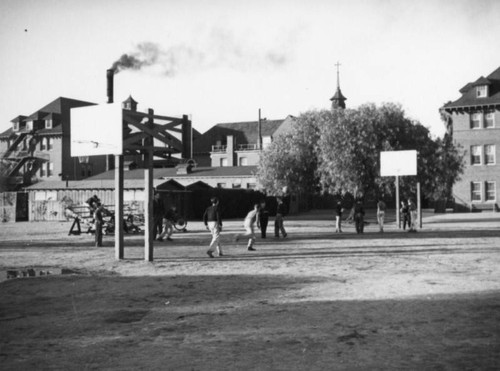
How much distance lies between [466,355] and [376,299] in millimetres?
3455

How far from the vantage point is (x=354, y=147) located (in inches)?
1475

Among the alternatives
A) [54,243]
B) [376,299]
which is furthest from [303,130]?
[376,299]

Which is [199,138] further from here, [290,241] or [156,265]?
[156,265]

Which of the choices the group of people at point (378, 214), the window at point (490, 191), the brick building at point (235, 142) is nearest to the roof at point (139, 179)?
the brick building at point (235, 142)

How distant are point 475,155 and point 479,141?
136cm

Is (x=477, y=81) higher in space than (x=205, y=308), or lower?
higher

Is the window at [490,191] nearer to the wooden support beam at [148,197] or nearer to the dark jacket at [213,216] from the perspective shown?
the dark jacket at [213,216]

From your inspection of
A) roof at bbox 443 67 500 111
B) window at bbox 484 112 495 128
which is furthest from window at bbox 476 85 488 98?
window at bbox 484 112 495 128

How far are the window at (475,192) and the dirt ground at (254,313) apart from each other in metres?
39.4

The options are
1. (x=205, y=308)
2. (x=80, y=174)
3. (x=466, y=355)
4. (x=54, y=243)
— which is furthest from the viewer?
(x=80, y=174)

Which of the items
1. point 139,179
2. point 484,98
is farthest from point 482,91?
point 139,179

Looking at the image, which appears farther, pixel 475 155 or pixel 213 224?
pixel 475 155

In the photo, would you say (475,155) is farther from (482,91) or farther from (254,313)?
(254,313)

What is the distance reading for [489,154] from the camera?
52.1m
